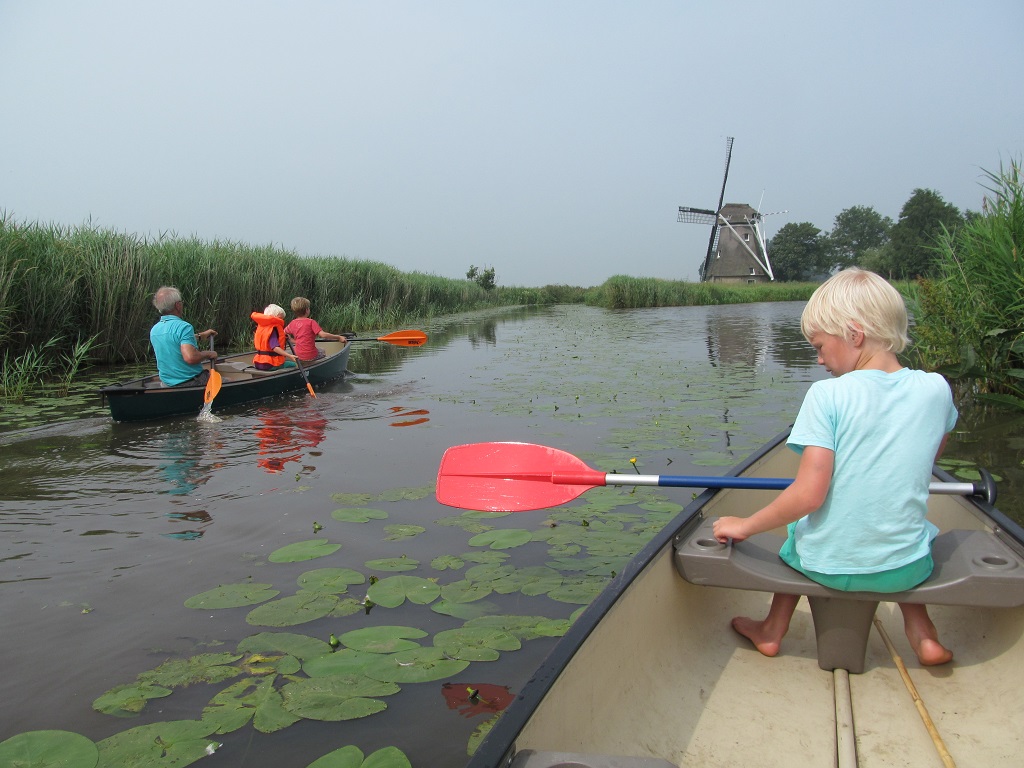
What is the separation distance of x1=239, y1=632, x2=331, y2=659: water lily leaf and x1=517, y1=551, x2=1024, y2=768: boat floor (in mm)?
1199

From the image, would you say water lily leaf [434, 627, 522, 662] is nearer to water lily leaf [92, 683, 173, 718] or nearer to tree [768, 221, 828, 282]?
water lily leaf [92, 683, 173, 718]

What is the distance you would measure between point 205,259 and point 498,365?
577 centimetres

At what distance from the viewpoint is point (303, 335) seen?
913 cm

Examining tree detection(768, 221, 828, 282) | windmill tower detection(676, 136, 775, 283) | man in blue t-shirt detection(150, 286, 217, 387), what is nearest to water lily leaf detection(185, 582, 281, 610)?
man in blue t-shirt detection(150, 286, 217, 387)

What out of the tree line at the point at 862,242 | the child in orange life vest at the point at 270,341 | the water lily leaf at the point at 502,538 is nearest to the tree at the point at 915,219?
the tree line at the point at 862,242

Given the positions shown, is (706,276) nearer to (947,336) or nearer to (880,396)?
(947,336)

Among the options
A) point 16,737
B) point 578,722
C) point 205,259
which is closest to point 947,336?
point 578,722

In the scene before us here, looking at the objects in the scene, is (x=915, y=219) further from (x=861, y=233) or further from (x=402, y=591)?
(x=402, y=591)

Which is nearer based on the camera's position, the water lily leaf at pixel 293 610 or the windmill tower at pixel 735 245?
the water lily leaf at pixel 293 610

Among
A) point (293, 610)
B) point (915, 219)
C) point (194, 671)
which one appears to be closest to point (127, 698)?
point (194, 671)

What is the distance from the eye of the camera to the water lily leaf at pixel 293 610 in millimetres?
2787

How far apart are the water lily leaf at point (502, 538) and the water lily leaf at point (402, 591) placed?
1.68 ft

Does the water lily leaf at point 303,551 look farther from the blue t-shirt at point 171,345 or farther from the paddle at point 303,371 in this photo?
the paddle at point 303,371

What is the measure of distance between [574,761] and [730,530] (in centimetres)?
110
